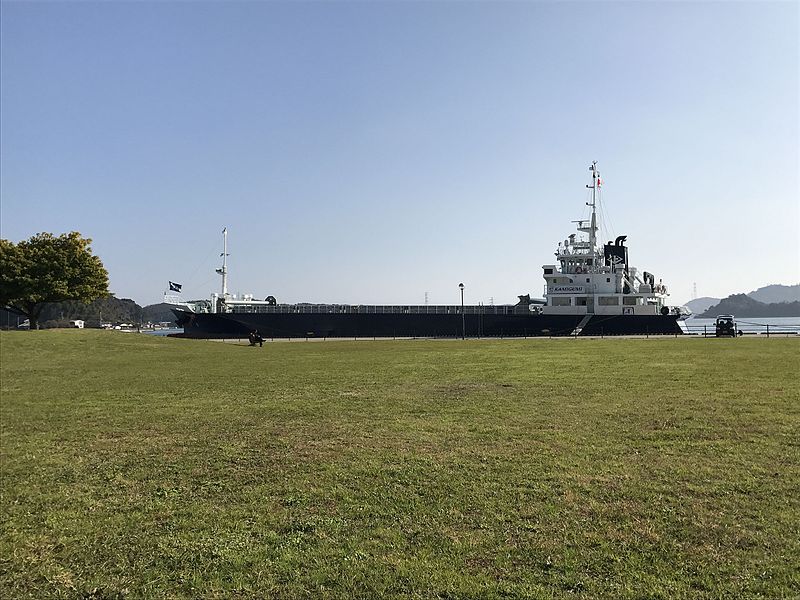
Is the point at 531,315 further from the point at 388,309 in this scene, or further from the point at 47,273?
the point at 47,273

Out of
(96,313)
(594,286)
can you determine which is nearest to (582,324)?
(594,286)

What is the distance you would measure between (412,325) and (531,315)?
36.8 ft

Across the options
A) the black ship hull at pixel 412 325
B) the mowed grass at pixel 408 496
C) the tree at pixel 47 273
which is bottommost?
the mowed grass at pixel 408 496

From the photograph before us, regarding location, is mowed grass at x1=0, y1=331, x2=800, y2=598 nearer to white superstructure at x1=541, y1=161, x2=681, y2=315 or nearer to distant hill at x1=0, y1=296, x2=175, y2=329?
white superstructure at x1=541, y1=161, x2=681, y2=315

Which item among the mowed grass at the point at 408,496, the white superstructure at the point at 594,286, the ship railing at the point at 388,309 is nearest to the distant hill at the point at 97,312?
the ship railing at the point at 388,309

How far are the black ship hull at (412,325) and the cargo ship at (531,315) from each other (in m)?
0.08

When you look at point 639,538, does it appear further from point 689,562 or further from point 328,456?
point 328,456

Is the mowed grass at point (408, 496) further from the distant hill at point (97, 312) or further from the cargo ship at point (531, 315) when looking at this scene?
the distant hill at point (97, 312)

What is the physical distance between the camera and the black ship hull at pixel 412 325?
1895 inches

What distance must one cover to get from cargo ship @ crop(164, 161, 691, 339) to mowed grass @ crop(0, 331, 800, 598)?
126ft

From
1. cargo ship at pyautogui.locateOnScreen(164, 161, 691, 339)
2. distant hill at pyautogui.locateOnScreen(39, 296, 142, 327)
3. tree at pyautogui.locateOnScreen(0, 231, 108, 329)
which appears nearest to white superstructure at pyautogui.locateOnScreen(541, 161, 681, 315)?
cargo ship at pyautogui.locateOnScreen(164, 161, 691, 339)

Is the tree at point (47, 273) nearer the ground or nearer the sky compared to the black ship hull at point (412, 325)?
nearer the sky

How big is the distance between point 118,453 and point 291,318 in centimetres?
4370

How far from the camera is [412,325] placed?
168 ft
